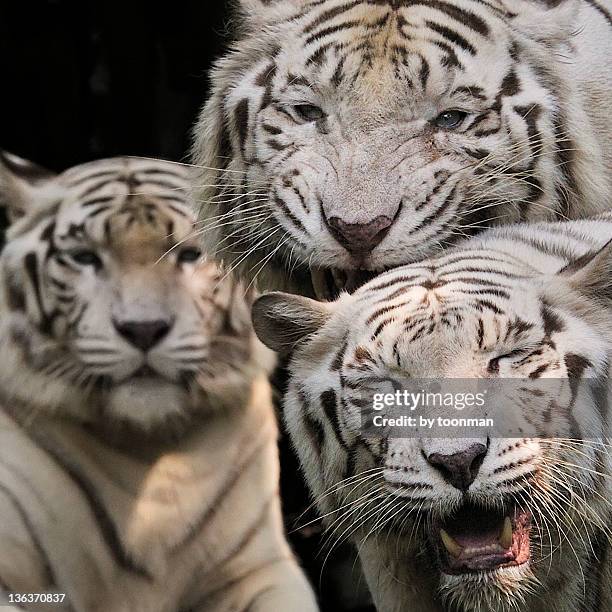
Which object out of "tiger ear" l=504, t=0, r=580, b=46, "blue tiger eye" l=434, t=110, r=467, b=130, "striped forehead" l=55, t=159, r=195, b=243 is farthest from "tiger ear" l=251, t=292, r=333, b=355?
"tiger ear" l=504, t=0, r=580, b=46

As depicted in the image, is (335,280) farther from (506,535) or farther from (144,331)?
(506,535)

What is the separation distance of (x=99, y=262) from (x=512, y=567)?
871 mm

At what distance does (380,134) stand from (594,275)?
0.42m

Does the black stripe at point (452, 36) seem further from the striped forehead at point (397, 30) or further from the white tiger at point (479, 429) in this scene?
the white tiger at point (479, 429)

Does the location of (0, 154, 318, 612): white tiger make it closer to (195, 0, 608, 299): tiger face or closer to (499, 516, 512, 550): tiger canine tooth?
(195, 0, 608, 299): tiger face

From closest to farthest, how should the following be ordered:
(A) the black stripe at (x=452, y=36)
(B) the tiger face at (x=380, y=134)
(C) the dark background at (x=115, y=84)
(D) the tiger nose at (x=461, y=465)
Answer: (D) the tiger nose at (x=461, y=465) < (B) the tiger face at (x=380, y=134) < (A) the black stripe at (x=452, y=36) < (C) the dark background at (x=115, y=84)

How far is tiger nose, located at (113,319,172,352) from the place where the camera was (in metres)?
2.03

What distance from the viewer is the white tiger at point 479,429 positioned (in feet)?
5.92

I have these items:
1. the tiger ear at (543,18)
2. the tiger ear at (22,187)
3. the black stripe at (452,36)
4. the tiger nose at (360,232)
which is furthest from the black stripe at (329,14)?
the tiger ear at (22,187)

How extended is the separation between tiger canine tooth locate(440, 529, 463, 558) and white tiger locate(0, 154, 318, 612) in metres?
0.36

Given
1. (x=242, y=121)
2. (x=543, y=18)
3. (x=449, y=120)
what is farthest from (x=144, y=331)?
(x=543, y=18)

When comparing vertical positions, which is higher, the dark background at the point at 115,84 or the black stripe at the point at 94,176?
the dark background at the point at 115,84

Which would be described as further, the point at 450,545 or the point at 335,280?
the point at 335,280

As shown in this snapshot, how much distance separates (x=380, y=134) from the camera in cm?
193
